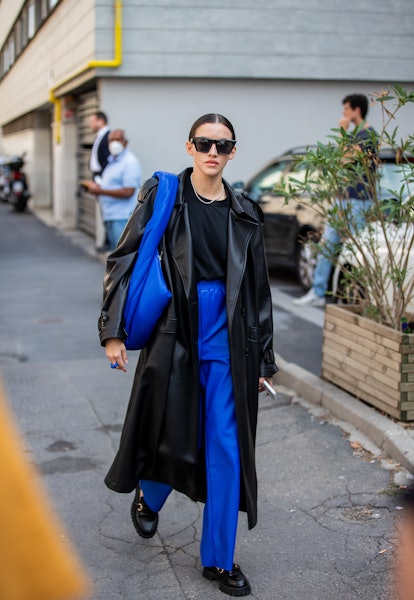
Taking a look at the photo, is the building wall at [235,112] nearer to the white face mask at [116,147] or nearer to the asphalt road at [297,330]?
the white face mask at [116,147]

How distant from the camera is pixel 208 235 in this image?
3812 millimetres

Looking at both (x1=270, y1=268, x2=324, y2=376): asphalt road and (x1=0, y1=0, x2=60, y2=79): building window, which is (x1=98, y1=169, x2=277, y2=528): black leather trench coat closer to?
(x1=270, y1=268, x2=324, y2=376): asphalt road

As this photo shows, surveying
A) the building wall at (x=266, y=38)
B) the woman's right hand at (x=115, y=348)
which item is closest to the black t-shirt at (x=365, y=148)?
the woman's right hand at (x=115, y=348)

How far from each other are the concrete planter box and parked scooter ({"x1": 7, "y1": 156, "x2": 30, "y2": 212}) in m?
19.8

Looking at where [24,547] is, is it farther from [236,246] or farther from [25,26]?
[25,26]

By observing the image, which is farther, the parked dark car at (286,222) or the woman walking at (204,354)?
the parked dark car at (286,222)

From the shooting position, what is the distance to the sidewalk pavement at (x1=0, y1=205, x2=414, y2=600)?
392 centimetres

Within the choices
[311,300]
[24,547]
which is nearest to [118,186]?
[311,300]

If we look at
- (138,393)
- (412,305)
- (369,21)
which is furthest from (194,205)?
(369,21)

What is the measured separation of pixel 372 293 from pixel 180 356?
102 inches

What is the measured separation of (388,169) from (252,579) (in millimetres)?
6475

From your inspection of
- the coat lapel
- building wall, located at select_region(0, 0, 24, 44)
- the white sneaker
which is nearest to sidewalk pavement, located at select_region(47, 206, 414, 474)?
the coat lapel

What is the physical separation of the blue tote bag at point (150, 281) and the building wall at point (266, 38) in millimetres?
10987

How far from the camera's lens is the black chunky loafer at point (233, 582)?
377cm
